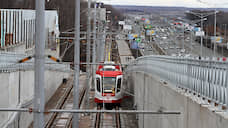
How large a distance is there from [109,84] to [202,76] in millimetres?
17834

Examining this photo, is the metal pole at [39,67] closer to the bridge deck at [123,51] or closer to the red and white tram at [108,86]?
the red and white tram at [108,86]

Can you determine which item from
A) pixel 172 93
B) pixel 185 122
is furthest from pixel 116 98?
pixel 185 122

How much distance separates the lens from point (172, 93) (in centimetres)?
1042

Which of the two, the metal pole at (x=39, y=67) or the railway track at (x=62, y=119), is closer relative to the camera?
the metal pole at (x=39, y=67)

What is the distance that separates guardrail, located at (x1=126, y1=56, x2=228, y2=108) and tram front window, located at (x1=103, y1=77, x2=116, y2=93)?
1288cm

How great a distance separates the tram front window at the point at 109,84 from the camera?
84.6ft

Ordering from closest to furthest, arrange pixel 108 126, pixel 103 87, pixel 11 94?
pixel 11 94
pixel 108 126
pixel 103 87

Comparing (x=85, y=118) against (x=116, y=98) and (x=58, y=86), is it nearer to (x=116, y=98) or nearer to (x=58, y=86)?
(x=116, y=98)

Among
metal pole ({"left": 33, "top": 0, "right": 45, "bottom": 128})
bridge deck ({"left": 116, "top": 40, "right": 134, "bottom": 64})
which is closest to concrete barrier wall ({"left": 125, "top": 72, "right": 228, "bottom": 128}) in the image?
metal pole ({"left": 33, "top": 0, "right": 45, "bottom": 128})

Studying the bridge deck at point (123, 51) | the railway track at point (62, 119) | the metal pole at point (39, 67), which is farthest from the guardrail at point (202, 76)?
the bridge deck at point (123, 51)

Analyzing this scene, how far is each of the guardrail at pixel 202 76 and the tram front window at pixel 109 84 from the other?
12884 millimetres

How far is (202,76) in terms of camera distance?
841cm

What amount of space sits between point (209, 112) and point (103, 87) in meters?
19.1

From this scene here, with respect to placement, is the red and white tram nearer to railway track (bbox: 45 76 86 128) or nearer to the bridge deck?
railway track (bbox: 45 76 86 128)
